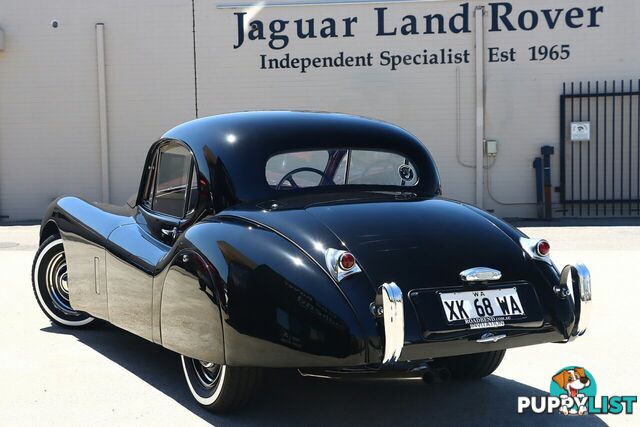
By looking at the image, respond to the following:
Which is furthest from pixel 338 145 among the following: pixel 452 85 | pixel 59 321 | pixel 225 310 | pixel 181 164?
pixel 452 85

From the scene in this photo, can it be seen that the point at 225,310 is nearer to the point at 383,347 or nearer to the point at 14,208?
the point at 383,347

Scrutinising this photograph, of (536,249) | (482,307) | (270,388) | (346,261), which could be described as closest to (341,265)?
(346,261)

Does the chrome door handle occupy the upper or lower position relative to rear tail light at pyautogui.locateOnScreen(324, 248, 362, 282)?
upper

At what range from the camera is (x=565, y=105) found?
15625 mm

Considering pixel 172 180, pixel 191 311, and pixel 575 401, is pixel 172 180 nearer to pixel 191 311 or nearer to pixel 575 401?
pixel 191 311

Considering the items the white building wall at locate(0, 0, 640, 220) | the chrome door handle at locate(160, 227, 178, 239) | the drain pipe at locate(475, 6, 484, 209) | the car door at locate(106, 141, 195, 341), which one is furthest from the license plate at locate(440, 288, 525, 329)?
the white building wall at locate(0, 0, 640, 220)

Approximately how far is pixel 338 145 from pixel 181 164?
3.03ft

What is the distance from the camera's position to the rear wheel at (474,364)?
16.3 feet

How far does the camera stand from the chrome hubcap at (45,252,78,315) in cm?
649

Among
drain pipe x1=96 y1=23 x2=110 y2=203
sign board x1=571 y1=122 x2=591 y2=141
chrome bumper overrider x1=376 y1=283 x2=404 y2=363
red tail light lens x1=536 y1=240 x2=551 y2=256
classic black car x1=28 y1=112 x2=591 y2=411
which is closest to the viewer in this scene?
chrome bumper overrider x1=376 y1=283 x2=404 y2=363

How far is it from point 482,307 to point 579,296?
1.86 feet

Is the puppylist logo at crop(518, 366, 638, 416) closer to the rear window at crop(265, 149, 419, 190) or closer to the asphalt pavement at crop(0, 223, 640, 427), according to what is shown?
the asphalt pavement at crop(0, 223, 640, 427)

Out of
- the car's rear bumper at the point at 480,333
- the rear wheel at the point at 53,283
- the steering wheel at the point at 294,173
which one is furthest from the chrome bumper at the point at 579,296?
the rear wheel at the point at 53,283

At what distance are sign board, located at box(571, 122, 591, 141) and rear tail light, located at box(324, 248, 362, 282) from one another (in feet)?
40.5
